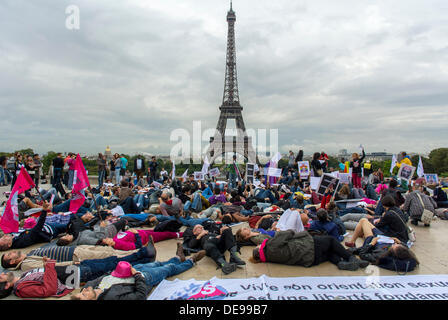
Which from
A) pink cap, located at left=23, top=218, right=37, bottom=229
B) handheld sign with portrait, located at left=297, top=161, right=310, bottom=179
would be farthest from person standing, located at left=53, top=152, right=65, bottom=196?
handheld sign with portrait, located at left=297, top=161, right=310, bottom=179

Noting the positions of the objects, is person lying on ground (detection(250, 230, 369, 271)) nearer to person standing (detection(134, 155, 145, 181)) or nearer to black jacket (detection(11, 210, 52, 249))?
black jacket (detection(11, 210, 52, 249))

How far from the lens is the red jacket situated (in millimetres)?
3803

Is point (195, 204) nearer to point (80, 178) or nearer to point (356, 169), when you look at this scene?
point (80, 178)

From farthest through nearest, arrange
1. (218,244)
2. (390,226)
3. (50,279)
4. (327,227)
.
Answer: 1. (327,227)
2. (390,226)
3. (218,244)
4. (50,279)

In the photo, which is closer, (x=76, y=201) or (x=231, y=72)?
(x=76, y=201)

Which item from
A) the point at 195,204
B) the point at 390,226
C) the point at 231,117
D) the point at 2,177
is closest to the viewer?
the point at 390,226

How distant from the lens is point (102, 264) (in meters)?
4.41

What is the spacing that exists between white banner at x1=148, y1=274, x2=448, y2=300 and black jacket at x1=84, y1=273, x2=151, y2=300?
263 millimetres

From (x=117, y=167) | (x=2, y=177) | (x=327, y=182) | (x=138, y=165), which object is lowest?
(x=2, y=177)

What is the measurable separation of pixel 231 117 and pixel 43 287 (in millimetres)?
Answer: 53619

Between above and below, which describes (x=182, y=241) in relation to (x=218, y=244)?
below

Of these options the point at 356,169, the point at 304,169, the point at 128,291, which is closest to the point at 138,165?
the point at 304,169

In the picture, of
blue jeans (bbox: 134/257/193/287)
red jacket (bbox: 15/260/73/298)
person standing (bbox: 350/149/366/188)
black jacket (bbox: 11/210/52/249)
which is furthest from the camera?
person standing (bbox: 350/149/366/188)
